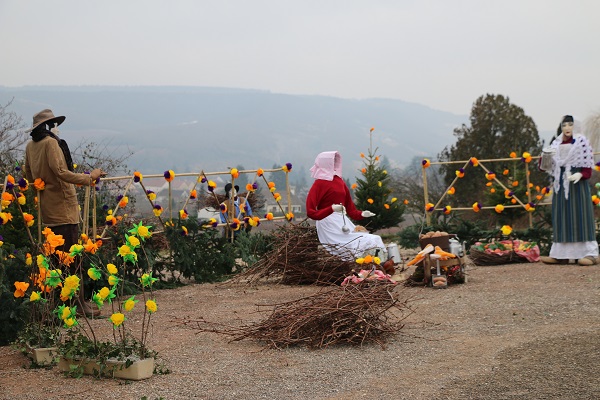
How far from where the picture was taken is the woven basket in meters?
12.3

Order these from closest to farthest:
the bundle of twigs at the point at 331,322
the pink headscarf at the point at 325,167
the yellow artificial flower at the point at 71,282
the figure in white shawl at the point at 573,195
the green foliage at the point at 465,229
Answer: the yellow artificial flower at the point at 71,282 → the bundle of twigs at the point at 331,322 → the pink headscarf at the point at 325,167 → the figure in white shawl at the point at 573,195 → the green foliage at the point at 465,229

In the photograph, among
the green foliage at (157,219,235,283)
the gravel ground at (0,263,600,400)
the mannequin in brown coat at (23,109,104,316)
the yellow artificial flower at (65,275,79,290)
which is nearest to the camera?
the gravel ground at (0,263,600,400)

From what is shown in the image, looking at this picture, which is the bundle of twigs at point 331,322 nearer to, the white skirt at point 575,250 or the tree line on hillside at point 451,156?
the white skirt at point 575,250

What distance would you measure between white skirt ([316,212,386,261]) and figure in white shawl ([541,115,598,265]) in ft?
9.02

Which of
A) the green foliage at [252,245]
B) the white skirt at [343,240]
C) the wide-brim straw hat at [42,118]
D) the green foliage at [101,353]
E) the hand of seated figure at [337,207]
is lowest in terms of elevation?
the green foliage at [101,353]

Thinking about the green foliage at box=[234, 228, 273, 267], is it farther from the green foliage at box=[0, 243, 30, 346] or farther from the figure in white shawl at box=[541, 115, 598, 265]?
the green foliage at box=[0, 243, 30, 346]

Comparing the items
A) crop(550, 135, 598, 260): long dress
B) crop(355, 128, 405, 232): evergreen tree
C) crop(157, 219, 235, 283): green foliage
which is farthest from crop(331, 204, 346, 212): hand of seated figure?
crop(355, 128, 405, 232): evergreen tree

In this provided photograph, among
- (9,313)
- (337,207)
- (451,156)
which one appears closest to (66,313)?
(9,313)

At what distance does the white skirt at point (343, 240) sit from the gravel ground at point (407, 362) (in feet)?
5.61

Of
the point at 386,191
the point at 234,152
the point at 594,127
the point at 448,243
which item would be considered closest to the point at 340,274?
the point at 448,243

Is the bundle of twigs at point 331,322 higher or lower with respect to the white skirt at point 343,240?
lower

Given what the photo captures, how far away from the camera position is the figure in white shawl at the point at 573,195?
11562mm

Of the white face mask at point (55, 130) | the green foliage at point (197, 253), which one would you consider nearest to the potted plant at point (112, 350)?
the white face mask at point (55, 130)

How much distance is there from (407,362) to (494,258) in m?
6.32
